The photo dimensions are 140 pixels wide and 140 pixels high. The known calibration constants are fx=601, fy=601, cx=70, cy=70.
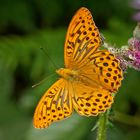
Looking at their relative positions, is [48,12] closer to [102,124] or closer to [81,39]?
[81,39]

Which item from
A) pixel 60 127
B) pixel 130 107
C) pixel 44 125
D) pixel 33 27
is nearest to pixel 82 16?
pixel 44 125

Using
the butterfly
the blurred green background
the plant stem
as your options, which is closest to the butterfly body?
the butterfly

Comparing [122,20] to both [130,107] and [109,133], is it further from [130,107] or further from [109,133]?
[109,133]

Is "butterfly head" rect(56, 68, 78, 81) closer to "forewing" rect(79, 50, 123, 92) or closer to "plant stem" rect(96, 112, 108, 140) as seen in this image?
"forewing" rect(79, 50, 123, 92)

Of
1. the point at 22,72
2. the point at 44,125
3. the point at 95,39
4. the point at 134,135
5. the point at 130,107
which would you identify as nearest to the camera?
the point at 44,125

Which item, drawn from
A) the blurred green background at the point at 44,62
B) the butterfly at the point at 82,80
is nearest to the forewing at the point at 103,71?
the butterfly at the point at 82,80
